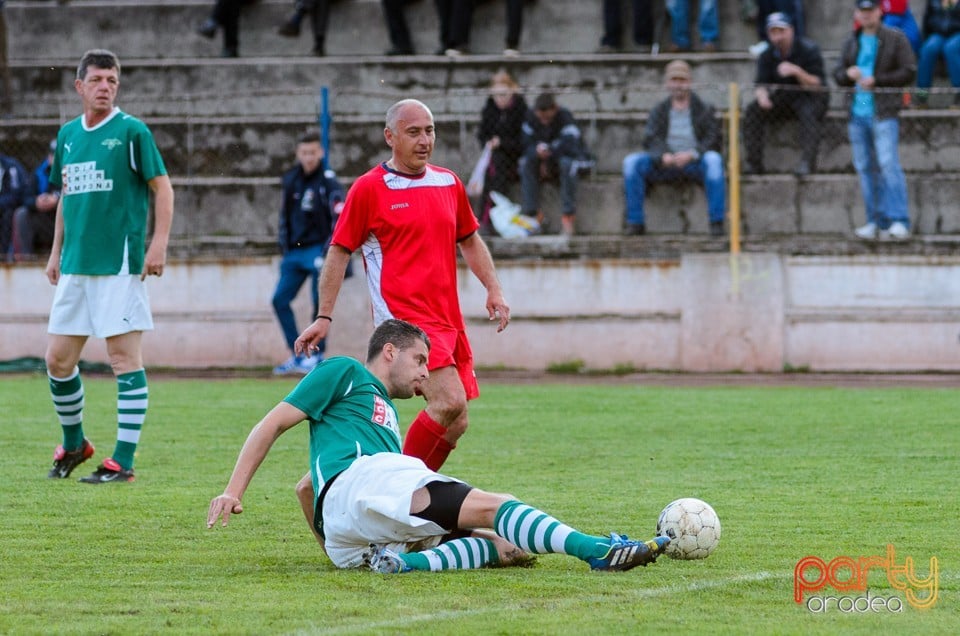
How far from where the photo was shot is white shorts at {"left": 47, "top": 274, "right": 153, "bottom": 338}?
29.2 ft

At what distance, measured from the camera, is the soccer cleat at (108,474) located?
8.88m

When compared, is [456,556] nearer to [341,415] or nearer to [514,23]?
[341,415]

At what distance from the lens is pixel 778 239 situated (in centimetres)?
1747

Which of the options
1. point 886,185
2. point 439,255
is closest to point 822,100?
point 886,185

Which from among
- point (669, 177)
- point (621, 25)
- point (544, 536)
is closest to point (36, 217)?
point (669, 177)

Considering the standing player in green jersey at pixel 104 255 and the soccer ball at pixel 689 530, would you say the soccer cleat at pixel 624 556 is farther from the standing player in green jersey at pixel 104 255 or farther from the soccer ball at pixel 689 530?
the standing player in green jersey at pixel 104 255

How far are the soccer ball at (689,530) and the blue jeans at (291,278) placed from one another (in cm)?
1040

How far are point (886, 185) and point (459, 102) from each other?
4.78 metres

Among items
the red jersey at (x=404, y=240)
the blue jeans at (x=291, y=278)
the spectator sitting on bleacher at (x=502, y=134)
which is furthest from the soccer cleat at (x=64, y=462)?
the spectator sitting on bleacher at (x=502, y=134)

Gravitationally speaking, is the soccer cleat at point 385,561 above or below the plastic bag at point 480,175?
below

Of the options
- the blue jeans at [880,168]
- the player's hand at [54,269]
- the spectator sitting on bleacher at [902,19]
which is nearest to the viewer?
the player's hand at [54,269]

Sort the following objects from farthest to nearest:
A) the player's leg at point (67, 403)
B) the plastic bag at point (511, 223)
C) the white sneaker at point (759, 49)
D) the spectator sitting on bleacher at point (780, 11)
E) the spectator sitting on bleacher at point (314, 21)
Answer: the spectator sitting on bleacher at point (314, 21)
the spectator sitting on bleacher at point (780, 11)
the white sneaker at point (759, 49)
the plastic bag at point (511, 223)
the player's leg at point (67, 403)

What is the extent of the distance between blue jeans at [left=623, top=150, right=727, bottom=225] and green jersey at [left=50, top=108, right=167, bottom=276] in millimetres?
8726

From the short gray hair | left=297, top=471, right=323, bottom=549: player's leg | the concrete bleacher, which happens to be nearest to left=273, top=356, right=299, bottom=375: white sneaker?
the concrete bleacher
